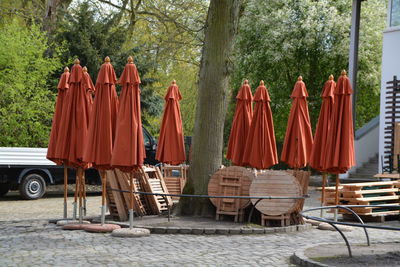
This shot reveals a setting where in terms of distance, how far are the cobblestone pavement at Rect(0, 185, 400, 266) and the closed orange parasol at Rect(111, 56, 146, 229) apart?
116 centimetres

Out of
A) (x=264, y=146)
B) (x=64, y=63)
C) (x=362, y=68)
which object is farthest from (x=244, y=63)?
(x=264, y=146)

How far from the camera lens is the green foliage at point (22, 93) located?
22.3m

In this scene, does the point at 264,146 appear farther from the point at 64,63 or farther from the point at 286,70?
the point at 286,70

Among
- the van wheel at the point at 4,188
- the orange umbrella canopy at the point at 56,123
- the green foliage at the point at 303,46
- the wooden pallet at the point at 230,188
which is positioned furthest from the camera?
the green foliage at the point at 303,46

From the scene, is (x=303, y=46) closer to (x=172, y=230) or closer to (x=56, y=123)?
(x=56, y=123)

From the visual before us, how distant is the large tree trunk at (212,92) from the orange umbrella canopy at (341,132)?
2279 millimetres

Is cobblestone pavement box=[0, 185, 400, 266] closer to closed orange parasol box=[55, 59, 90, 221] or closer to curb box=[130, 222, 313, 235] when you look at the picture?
curb box=[130, 222, 313, 235]

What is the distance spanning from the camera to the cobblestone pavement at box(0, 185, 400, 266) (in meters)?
8.84

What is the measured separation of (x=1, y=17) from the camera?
33000 millimetres

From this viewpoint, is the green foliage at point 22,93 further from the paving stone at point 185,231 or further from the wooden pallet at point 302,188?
the paving stone at point 185,231

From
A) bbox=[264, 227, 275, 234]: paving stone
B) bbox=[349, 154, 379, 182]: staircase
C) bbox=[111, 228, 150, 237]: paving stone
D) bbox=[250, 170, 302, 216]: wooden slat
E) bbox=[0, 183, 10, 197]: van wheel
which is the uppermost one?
bbox=[349, 154, 379, 182]: staircase

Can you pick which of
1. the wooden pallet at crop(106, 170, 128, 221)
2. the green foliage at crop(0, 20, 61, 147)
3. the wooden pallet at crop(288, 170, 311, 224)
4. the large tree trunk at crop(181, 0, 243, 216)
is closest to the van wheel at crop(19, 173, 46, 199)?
the green foliage at crop(0, 20, 61, 147)

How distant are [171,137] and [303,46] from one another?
1599 centimetres

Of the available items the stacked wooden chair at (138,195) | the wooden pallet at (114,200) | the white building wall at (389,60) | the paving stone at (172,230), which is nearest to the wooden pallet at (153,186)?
the stacked wooden chair at (138,195)
